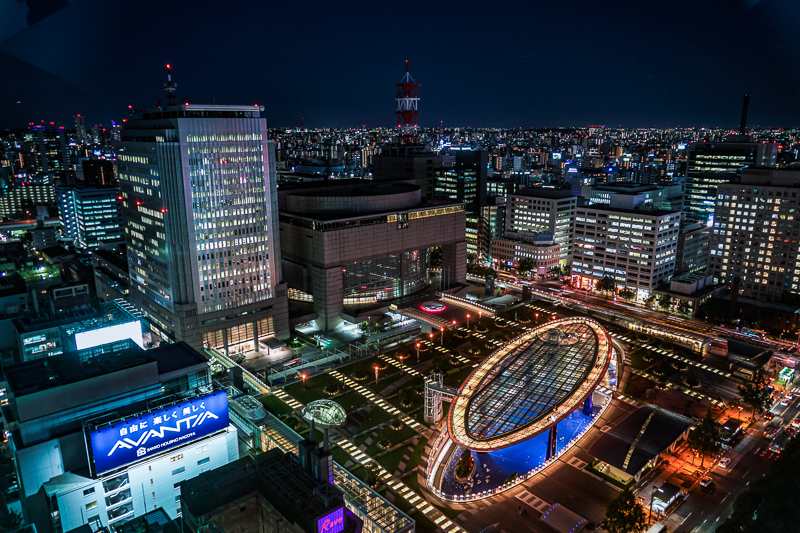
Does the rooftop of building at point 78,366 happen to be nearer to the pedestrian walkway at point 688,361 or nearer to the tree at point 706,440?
the tree at point 706,440

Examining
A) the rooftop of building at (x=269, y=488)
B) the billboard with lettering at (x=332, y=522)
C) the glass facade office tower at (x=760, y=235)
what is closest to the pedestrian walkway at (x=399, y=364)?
the rooftop of building at (x=269, y=488)

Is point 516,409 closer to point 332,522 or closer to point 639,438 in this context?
point 639,438

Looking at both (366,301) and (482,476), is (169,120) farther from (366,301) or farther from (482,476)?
(482,476)

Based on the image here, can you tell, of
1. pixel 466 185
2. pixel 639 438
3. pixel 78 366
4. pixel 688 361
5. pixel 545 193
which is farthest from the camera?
pixel 466 185

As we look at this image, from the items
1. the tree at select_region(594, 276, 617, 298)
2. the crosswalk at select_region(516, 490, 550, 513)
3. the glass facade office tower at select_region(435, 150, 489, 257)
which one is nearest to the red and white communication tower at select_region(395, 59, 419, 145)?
the glass facade office tower at select_region(435, 150, 489, 257)

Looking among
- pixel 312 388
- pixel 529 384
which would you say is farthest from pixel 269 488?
pixel 312 388

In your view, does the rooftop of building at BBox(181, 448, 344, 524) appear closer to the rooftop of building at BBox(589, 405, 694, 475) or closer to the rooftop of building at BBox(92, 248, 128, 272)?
the rooftop of building at BBox(589, 405, 694, 475)
